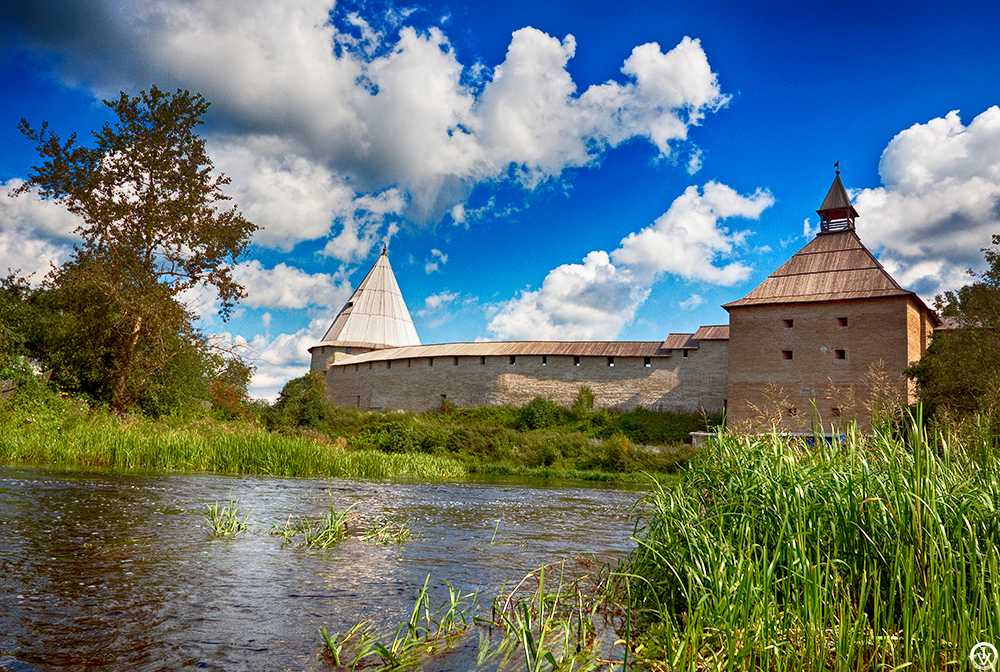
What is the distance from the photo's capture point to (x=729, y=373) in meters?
26.8

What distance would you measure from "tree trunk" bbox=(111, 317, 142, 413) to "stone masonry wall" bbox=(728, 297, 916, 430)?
18577 millimetres

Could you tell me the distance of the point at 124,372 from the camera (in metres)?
16.7

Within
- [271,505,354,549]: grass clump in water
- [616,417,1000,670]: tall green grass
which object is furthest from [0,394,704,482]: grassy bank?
[271,505,354,549]: grass clump in water

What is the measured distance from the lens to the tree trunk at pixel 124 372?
54.3 ft

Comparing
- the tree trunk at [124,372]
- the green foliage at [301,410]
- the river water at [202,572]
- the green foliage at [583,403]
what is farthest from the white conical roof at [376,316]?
the river water at [202,572]

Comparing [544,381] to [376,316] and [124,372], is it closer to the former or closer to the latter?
[376,316]

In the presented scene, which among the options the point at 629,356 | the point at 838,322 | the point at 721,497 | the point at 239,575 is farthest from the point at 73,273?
the point at 838,322

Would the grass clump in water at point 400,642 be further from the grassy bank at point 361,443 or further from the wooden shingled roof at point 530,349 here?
the wooden shingled roof at point 530,349

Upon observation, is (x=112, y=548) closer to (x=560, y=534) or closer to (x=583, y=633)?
(x=583, y=633)

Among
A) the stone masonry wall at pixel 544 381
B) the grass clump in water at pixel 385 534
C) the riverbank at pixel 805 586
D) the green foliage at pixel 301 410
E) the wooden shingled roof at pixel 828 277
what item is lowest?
the grass clump in water at pixel 385 534

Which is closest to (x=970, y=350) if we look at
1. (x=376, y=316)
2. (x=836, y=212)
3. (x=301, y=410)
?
(x=836, y=212)

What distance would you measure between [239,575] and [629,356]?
2752 cm

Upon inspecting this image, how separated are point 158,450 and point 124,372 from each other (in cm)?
666

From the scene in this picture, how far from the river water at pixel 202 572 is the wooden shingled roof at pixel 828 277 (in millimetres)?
21102
